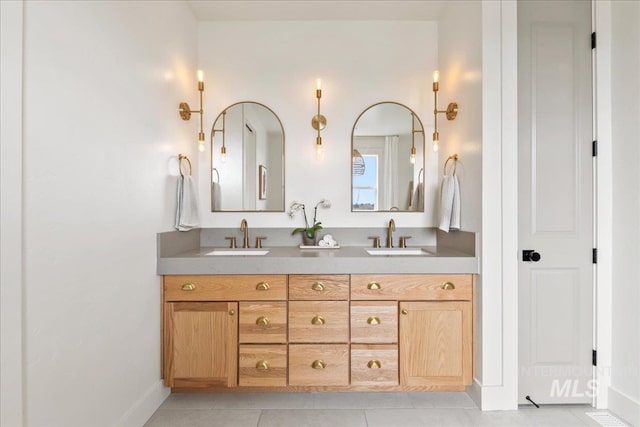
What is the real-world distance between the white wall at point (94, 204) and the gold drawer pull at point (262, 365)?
589 mm

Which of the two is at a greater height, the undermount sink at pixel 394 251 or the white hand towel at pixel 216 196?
the white hand towel at pixel 216 196

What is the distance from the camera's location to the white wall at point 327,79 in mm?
2814

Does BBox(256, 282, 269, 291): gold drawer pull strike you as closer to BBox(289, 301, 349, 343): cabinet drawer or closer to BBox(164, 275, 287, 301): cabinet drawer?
BBox(164, 275, 287, 301): cabinet drawer

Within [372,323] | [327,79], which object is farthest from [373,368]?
[327,79]

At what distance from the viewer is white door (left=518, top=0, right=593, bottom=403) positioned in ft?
7.04

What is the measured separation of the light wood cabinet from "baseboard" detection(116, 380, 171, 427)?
0.08 metres

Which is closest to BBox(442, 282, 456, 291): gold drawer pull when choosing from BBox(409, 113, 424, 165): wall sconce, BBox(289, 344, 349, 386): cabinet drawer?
BBox(289, 344, 349, 386): cabinet drawer

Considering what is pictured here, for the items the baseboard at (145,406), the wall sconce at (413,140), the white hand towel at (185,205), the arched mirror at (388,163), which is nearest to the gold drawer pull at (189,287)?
the white hand towel at (185,205)
